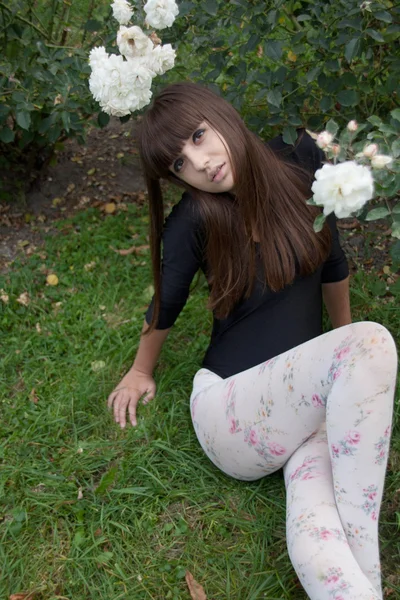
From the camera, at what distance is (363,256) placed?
2791 millimetres

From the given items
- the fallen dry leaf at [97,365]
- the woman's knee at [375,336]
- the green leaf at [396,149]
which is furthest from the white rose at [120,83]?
the fallen dry leaf at [97,365]

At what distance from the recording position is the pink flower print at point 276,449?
175 centimetres

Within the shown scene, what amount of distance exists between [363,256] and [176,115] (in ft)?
4.33

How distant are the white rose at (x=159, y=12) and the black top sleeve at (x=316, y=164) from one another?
1.73 ft

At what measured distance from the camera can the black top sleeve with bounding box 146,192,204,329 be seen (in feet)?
6.30

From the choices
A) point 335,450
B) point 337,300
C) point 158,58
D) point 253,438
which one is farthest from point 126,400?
point 158,58

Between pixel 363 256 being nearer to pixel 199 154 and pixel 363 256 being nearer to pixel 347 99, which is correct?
pixel 347 99

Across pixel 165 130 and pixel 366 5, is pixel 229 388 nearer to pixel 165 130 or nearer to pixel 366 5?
pixel 165 130

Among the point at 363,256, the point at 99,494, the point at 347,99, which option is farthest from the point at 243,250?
the point at 363,256

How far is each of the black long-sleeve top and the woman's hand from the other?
1.11ft

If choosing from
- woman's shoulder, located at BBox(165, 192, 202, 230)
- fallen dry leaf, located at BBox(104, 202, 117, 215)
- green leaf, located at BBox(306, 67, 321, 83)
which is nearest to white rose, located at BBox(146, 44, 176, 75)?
woman's shoulder, located at BBox(165, 192, 202, 230)

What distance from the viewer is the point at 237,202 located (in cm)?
185

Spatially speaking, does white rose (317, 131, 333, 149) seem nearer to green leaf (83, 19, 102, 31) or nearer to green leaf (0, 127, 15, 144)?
green leaf (83, 19, 102, 31)

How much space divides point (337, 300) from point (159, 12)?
3.46 ft
